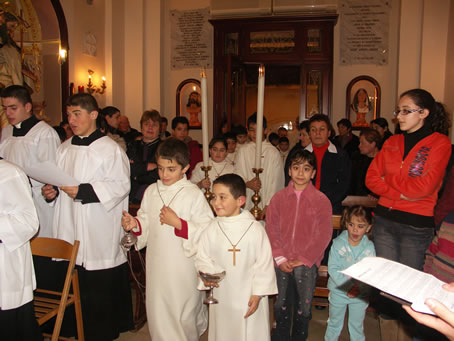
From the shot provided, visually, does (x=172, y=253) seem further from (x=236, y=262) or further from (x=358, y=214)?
(x=358, y=214)

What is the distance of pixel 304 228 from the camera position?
274 centimetres

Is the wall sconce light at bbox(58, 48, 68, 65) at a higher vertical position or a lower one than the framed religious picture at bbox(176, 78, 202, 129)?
higher

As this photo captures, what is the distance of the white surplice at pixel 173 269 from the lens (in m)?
2.59

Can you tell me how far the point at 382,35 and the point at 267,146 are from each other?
6.08 metres

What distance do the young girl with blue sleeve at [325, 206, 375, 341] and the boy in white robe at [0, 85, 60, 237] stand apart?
8.13 feet

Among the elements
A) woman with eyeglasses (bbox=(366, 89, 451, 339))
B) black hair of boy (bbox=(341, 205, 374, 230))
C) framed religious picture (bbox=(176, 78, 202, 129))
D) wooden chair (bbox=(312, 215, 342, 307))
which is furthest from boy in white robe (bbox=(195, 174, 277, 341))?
framed religious picture (bbox=(176, 78, 202, 129))

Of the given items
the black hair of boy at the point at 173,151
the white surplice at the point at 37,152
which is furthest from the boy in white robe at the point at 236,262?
the white surplice at the point at 37,152

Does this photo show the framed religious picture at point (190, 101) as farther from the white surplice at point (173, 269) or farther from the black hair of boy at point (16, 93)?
the white surplice at point (173, 269)

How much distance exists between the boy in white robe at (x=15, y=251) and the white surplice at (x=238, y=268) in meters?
0.98

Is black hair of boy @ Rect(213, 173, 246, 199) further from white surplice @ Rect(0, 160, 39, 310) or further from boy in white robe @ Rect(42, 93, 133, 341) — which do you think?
white surplice @ Rect(0, 160, 39, 310)

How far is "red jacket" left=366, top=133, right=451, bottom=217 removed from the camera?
2.43 m

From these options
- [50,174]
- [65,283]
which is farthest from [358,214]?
[50,174]

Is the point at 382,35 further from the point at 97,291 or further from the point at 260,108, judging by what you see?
the point at 97,291

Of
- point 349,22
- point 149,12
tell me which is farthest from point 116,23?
point 349,22
